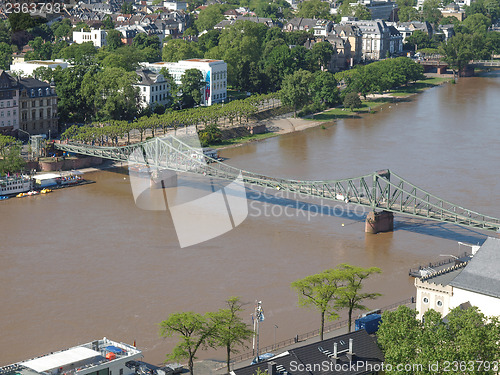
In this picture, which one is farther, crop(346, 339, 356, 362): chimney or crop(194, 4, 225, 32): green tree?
crop(194, 4, 225, 32): green tree

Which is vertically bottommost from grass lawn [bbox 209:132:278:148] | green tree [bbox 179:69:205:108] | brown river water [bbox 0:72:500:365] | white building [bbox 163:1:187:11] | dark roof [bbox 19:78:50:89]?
brown river water [bbox 0:72:500:365]

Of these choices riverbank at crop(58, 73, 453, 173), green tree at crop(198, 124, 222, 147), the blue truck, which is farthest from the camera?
riverbank at crop(58, 73, 453, 173)

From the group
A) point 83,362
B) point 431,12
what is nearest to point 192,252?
point 83,362

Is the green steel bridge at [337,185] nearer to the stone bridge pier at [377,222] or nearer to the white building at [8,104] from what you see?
the stone bridge pier at [377,222]

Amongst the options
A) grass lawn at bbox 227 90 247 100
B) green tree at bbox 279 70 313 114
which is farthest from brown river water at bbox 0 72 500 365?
grass lawn at bbox 227 90 247 100

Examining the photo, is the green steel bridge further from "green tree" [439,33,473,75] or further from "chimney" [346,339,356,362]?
"green tree" [439,33,473,75]

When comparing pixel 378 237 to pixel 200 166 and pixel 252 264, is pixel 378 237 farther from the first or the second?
pixel 200 166

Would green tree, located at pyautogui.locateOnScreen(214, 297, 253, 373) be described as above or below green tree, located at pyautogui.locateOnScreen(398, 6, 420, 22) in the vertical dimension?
below

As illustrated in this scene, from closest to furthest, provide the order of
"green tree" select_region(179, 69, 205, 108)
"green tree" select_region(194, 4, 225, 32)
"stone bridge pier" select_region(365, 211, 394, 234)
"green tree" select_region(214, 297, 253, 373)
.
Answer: "green tree" select_region(214, 297, 253, 373) < "stone bridge pier" select_region(365, 211, 394, 234) < "green tree" select_region(179, 69, 205, 108) < "green tree" select_region(194, 4, 225, 32)
